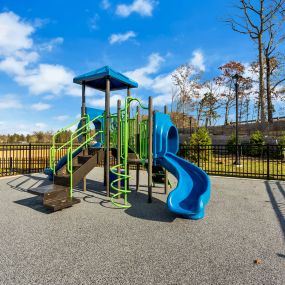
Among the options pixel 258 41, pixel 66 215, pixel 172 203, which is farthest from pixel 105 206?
pixel 258 41

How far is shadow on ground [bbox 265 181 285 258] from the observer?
15.0 ft

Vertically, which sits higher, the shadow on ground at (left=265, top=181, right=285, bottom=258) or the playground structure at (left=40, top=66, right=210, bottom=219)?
the playground structure at (left=40, top=66, right=210, bottom=219)

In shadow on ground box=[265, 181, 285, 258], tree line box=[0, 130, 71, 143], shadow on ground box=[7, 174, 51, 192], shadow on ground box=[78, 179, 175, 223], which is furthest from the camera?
tree line box=[0, 130, 71, 143]

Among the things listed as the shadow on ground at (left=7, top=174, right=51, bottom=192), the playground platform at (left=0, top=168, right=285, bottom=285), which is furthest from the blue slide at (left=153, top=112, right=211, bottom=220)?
the shadow on ground at (left=7, top=174, right=51, bottom=192)

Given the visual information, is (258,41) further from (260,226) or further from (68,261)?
(68,261)

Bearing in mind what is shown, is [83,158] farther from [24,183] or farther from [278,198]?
[278,198]

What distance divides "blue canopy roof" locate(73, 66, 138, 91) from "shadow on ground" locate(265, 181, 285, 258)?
201 inches

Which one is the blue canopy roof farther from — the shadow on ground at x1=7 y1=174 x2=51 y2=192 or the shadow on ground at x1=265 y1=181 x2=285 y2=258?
the shadow on ground at x1=265 y1=181 x2=285 y2=258

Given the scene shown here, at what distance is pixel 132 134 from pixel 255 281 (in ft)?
15.5

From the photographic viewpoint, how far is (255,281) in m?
2.51

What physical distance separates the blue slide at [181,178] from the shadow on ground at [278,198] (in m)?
1.46

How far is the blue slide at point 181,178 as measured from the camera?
4441 mm

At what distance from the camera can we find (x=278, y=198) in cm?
620

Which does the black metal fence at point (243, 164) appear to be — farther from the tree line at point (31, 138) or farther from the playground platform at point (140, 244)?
the tree line at point (31, 138)
